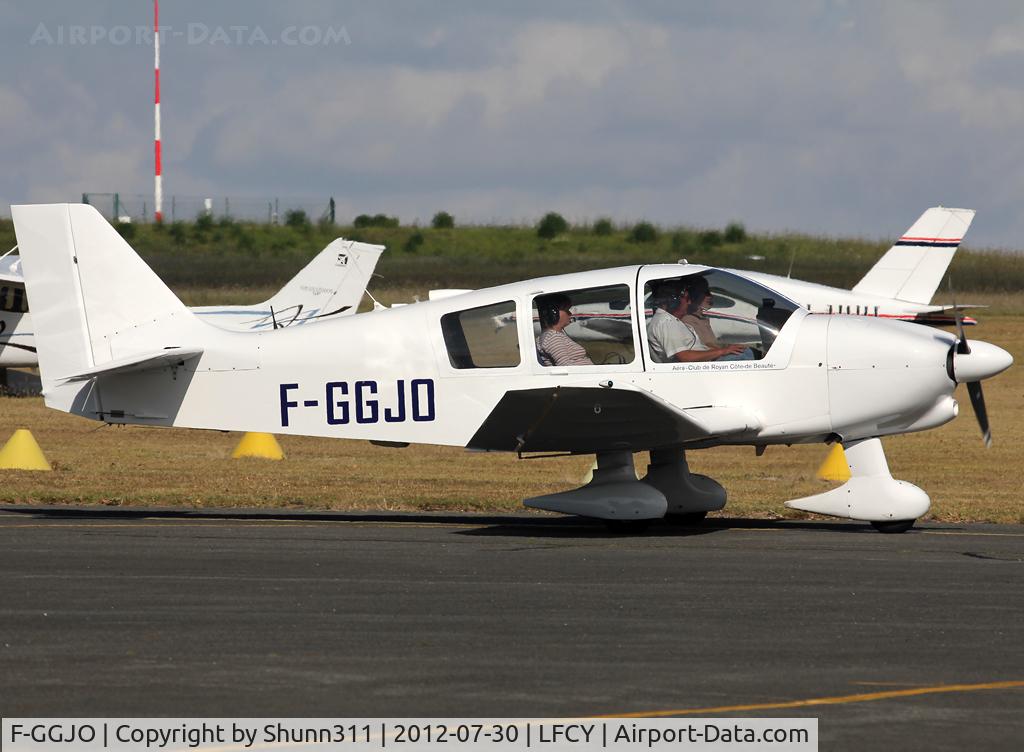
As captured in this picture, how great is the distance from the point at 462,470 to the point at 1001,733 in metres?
12.7

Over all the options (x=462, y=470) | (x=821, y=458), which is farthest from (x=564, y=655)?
(x=821, y=458)

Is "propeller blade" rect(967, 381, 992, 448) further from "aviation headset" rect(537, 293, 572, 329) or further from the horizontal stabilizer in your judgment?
the horizontal stabilizer

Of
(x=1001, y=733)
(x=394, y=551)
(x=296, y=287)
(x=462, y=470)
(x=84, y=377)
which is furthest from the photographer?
(x=296, y=287)

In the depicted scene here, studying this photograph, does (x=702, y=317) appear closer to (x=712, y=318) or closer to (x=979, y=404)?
(x=712, y=318)

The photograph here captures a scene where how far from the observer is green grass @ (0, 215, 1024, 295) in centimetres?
5166

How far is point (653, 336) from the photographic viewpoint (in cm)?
1140

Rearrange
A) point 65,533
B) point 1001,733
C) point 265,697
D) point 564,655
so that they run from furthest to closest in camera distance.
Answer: point 65,533 → point 564,655 → point 265,697 → point 1001,733

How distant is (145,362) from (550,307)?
3.52 meters

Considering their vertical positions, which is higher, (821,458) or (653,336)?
(653,336)

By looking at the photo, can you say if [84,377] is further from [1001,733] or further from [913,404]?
[1001,733]

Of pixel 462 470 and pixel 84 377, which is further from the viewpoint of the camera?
pixel 462 470

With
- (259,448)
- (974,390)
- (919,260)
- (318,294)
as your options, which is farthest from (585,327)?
(919,260)

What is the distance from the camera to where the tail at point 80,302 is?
1246 centimetres

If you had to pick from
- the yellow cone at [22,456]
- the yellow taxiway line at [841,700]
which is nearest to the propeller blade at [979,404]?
the yellow taxiway line at [841,700]
